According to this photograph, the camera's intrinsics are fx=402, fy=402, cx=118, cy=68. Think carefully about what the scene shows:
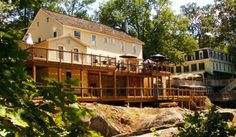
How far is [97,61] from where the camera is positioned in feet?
118

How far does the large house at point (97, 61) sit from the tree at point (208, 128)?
856 inches

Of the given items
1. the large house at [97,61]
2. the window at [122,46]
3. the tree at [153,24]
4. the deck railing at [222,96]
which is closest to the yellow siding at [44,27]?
the large house at [97,61]

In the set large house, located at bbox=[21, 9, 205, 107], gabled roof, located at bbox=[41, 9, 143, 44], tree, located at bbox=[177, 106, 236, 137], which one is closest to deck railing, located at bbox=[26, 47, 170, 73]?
large house, located at bbox=[21, 9, 205, 107]

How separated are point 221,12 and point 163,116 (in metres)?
54.1

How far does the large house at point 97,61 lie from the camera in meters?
33.0

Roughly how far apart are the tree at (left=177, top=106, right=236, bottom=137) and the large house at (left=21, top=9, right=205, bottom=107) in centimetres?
2174

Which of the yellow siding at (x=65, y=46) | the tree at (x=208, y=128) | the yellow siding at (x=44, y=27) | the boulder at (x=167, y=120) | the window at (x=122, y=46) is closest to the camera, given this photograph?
the tree at (x=208, y=128)

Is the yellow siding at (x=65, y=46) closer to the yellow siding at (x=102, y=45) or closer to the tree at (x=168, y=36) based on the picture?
the yellow siding at (x=102, y=45)

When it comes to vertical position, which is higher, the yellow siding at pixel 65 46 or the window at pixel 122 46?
the window at pixel 122 46

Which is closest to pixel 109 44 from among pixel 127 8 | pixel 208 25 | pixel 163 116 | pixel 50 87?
pixel 127 8

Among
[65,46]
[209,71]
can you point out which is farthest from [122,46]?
[209,71]

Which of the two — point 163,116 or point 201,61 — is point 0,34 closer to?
point 163,116

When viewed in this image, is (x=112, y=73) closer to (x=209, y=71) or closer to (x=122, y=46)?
(x=122, y=46)

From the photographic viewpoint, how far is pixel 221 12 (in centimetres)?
6975
